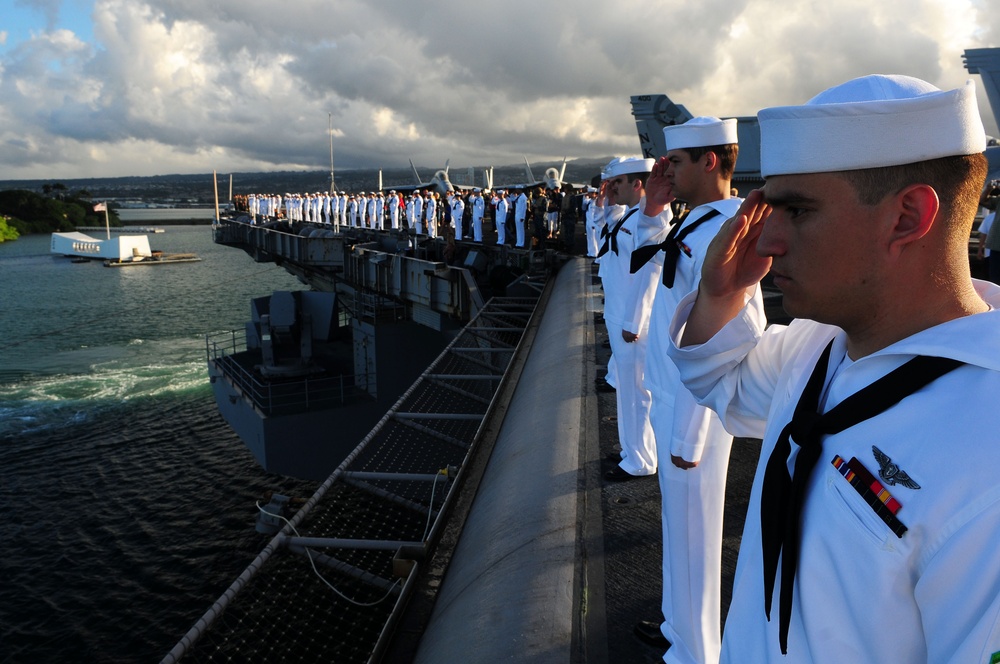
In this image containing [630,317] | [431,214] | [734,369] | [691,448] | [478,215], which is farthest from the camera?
[431,214]

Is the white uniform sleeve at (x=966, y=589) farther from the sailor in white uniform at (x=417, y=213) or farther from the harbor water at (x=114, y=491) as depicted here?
the sailor in white uniform at (x=417, y=213)

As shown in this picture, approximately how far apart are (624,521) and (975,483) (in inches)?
115

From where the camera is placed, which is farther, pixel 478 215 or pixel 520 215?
pixel 478 215

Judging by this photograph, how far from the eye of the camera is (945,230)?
0.99 m

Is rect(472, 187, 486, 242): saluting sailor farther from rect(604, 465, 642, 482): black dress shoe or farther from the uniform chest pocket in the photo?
the uniform chest pocket

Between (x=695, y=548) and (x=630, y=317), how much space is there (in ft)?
7.92

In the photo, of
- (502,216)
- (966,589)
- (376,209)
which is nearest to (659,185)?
(966,589)

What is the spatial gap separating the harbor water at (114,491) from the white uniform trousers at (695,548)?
1248 cm

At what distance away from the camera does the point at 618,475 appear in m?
4.21

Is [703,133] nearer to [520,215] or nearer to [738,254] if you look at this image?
[738,254]

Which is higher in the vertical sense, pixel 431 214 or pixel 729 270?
pixel 729 270

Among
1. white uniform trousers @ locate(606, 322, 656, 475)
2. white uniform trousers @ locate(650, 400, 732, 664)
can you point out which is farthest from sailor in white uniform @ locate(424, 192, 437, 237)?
white uniform trousers @ locate(650, 400, 732, 664)

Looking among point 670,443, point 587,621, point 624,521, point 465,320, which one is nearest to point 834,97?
point 670,443

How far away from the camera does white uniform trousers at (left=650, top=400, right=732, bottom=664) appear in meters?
2.58
